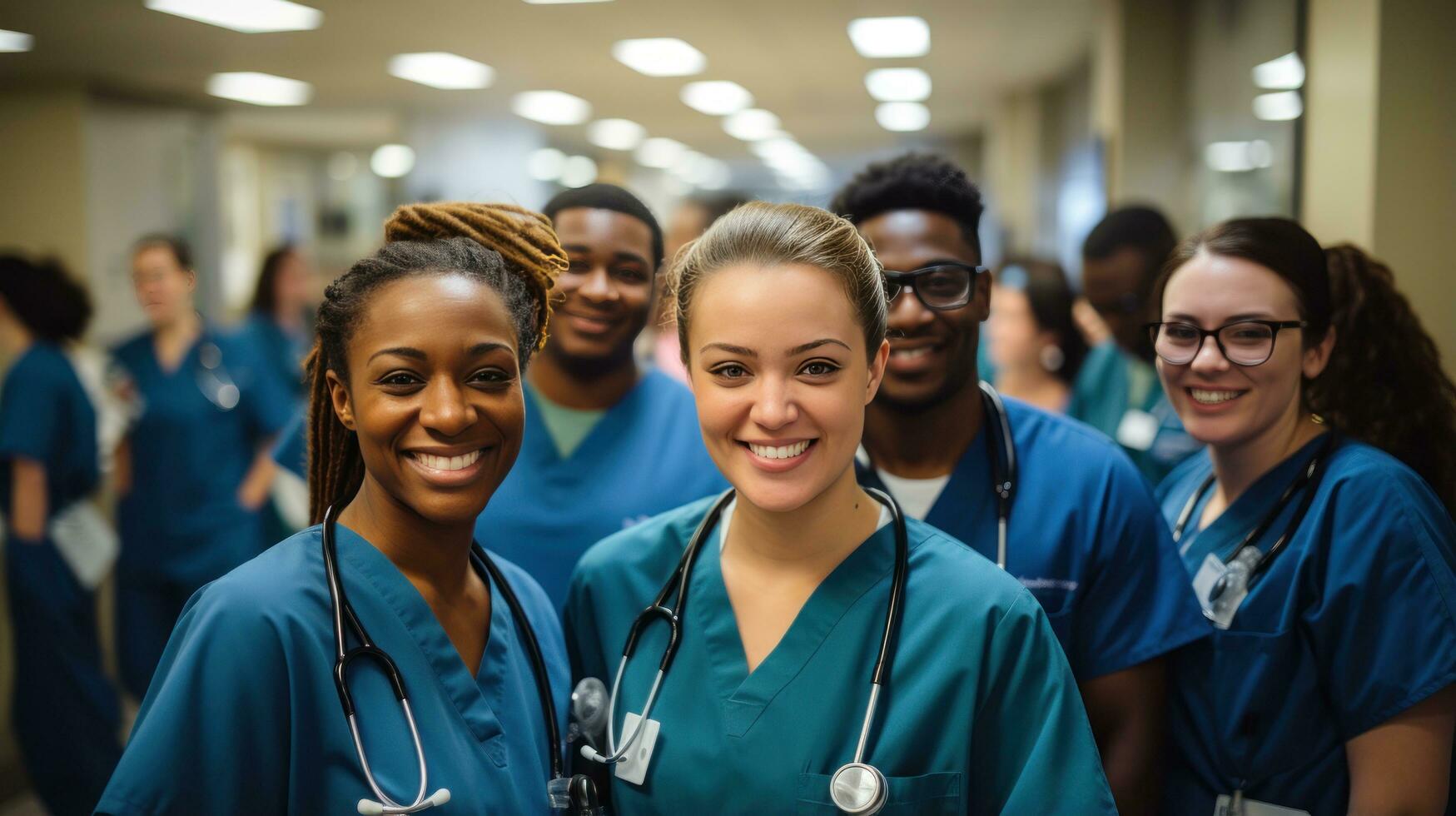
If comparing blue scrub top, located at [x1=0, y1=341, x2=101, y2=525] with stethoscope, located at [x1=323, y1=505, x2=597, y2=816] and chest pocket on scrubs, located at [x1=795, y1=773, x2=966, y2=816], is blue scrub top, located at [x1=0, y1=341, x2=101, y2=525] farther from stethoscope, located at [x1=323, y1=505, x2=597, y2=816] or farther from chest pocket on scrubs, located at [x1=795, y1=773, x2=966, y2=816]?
chest pocket on scrubs, located at [x1=795, y1=773, x2=966, y2=816]

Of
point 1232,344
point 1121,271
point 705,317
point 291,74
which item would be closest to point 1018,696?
point 705,317

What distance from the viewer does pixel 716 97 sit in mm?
7965

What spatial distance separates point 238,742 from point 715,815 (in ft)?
1.55

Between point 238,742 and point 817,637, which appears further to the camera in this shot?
point 817,637

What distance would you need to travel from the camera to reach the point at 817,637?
46.9 inches

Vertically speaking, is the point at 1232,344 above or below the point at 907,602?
above

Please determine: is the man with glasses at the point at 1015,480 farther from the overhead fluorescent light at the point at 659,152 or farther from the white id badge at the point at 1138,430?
the overhead fluorescent light at the point at 659,152

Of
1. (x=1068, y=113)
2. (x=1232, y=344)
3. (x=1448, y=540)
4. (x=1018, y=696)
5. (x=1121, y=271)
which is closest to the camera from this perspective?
(x=1018, y=696)

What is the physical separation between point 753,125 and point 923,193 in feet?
27.2

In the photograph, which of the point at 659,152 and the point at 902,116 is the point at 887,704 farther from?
the point at 659,152

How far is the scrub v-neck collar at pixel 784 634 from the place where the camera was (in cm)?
117

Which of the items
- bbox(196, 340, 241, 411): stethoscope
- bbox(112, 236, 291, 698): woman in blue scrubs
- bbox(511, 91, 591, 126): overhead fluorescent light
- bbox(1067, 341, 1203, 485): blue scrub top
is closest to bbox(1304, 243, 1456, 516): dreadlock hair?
bbox(1067, 341, 1203, 485): blue scrub top

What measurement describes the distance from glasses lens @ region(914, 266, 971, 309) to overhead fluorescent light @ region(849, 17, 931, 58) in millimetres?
4291

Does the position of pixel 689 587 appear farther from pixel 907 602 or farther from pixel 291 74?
pixel 291 74
